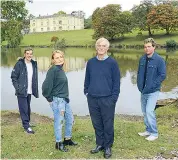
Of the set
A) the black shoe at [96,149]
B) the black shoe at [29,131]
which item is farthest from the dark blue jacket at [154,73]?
the black shoe at [29,131]

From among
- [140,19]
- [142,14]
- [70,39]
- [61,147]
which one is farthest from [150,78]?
[70,39]

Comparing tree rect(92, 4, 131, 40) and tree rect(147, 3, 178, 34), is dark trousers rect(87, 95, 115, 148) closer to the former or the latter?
tree rect(147, 3, 178, 34)

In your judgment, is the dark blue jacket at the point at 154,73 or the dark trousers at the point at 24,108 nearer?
the dark blue jacket at the point at 154,73

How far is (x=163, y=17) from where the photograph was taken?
77938 millimetres

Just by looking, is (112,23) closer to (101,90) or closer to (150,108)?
(150,108)

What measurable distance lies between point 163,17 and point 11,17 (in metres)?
68.4

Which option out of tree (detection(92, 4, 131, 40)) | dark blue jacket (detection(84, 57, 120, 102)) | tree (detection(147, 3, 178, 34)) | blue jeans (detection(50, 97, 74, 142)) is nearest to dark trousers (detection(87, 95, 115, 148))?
dark blue jacket (detection(84, 57, 120, 102))

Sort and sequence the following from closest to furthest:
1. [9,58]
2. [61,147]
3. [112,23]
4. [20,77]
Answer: [61,147] → [20,77] → [9,58] → [112,23]

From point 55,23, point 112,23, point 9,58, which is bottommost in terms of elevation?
point 9,58

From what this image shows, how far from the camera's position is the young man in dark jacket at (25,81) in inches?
365

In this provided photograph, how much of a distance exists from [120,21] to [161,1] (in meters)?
14.4

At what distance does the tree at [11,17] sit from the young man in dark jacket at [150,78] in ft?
22.7

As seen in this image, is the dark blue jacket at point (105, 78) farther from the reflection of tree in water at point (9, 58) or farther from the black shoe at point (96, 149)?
the reflection of tree in water at point (9, 58)

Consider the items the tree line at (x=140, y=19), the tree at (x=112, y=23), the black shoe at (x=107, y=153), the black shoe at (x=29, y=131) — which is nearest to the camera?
the black shoe at (x=107, y=153)
